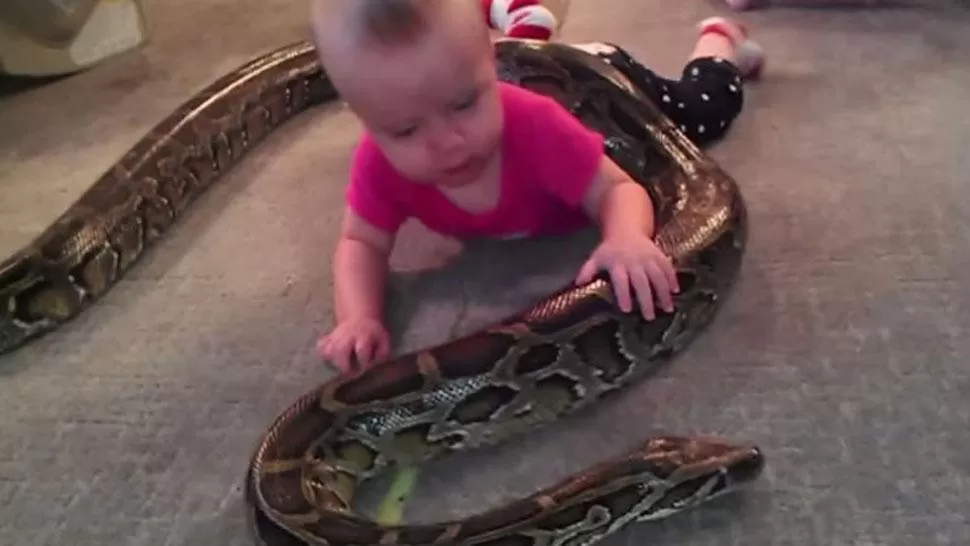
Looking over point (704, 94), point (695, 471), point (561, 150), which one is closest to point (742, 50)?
point (704, 94)

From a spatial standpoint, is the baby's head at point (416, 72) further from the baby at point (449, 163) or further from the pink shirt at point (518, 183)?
the pink shirt at point (518, 183)

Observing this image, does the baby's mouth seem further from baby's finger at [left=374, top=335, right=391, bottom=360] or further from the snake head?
the snake head

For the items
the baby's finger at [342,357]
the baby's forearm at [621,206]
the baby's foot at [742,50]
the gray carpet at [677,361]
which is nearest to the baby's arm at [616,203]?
the baby's forearm at [621,206]

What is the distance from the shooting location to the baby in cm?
129

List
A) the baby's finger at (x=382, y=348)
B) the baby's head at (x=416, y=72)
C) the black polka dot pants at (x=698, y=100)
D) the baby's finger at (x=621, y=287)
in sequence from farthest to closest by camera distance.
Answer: the black polka dot pants at (x=698, y=100) → the baby's finger at (x=382, y=348) → the baby's finger at (x=621, y=287) → the baby's head at (x=416, y=72)

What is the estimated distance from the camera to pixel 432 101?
1.32m

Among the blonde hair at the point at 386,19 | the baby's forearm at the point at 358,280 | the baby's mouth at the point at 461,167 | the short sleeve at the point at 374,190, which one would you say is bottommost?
the baby's forearm at the point at 358,280

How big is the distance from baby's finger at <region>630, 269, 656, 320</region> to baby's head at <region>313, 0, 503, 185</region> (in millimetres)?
247

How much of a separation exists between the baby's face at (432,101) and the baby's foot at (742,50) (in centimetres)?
91

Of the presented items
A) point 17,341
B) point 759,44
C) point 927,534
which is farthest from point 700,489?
point 759,44

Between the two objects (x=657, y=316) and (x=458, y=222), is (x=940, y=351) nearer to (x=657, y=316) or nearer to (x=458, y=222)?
(x=657, y=316)

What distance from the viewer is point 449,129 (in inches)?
53.6

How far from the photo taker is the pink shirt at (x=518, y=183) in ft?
5.09

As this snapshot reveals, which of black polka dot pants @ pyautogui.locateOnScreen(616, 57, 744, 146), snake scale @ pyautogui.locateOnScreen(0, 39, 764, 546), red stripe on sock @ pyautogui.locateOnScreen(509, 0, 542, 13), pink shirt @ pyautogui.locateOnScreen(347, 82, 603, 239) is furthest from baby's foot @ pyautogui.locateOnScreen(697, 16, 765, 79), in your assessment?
pink shirt @ pyautogui.locateOnScreen(347, 82, 603, 239)
